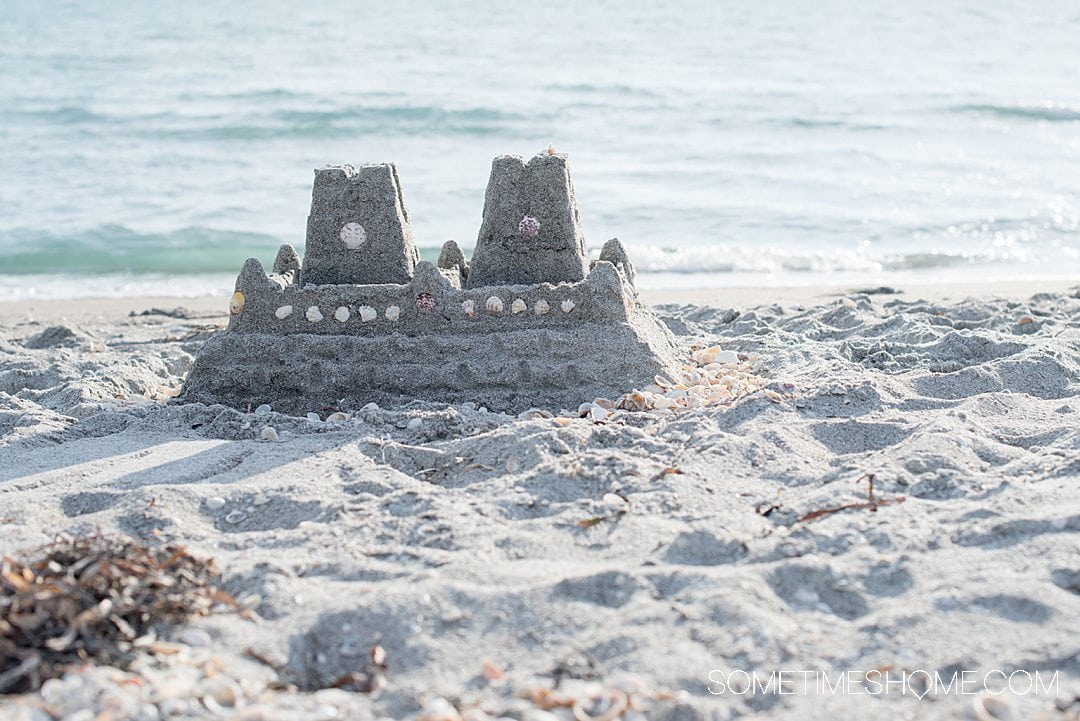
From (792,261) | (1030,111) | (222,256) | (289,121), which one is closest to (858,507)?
(792,261)

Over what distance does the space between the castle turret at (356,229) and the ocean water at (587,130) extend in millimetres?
4745

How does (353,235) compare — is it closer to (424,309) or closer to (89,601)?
(424,309)

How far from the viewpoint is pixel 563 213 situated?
16.1 ft

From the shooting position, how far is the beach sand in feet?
8.09

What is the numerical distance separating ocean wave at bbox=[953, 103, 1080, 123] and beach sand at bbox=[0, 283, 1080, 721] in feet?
47.1

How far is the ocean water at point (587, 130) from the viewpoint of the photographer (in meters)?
10.8

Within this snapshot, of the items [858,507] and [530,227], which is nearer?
[858,507]

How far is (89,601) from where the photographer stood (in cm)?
265

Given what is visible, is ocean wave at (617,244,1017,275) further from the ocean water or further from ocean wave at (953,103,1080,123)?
ocean wave at (953,103,1080,123)

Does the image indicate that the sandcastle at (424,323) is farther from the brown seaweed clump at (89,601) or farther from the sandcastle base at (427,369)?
the brown seaweed clump at (89,601)

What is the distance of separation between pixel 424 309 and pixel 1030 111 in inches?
637

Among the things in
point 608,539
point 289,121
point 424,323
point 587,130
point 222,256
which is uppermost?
point 289,121

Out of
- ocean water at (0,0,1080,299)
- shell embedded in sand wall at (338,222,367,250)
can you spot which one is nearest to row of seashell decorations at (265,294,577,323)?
shell embedded in sand wall at (338,222,367,250)

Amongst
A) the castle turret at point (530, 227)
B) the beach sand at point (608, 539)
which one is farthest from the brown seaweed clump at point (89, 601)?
the castle turret at point (530, 227)
